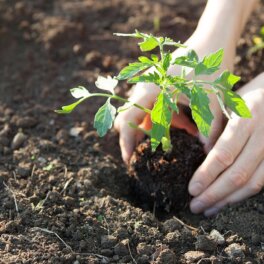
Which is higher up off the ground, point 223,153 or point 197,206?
point 223,153

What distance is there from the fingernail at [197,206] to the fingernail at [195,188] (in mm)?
36

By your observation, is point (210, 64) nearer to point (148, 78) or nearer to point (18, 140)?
point (148, 78)

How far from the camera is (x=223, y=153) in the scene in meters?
1.90

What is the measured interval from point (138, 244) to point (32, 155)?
0.62m

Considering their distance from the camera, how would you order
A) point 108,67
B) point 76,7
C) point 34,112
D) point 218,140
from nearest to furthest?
point 218,140 < point 34,112 < point 108,67 < point 76,7

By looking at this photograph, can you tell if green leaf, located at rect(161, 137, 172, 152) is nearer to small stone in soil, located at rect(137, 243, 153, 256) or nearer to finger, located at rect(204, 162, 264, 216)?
finger, located at rect(204, 162, 264, 216)

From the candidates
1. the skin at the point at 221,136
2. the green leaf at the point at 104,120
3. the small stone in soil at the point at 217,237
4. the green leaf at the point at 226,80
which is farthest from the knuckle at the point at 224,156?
the green leaf at the point at 104,120

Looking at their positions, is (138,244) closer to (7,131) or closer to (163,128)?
(163,128)

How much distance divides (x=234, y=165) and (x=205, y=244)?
12.1 inches

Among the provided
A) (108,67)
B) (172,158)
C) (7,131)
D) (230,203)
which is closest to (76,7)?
(108,67)

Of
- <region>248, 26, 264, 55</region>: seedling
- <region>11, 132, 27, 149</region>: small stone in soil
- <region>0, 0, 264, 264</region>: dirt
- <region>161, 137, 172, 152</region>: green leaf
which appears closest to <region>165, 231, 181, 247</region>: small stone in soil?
Answer: <region>0, 0, 264, 264</region>: dirt

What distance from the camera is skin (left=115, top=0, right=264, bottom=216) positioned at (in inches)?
75.4

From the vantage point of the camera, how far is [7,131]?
2285mm

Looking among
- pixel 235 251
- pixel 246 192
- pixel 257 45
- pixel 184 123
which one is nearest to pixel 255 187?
pixel 246 192
